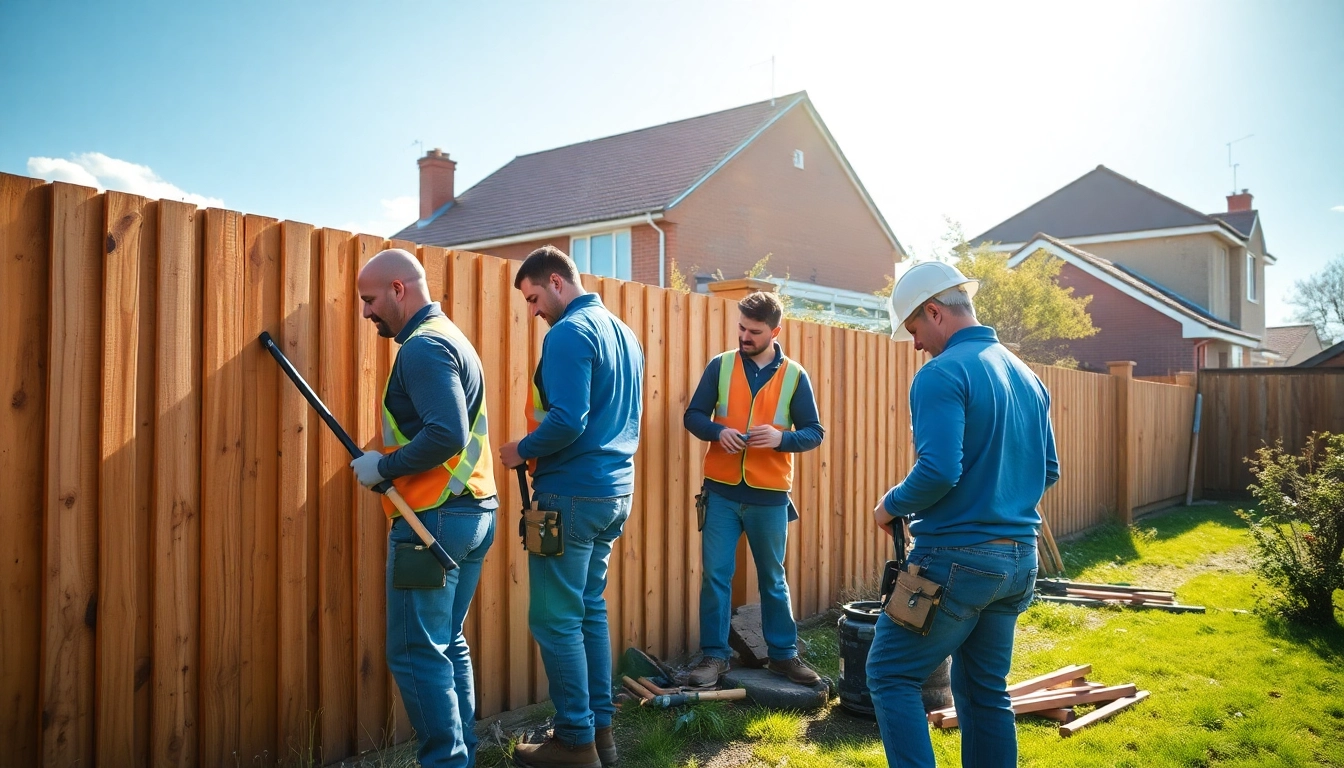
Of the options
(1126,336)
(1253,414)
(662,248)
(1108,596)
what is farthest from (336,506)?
(1126,336)

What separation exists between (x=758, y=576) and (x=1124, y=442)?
9.18 meters

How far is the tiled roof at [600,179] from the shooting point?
71.7 ft

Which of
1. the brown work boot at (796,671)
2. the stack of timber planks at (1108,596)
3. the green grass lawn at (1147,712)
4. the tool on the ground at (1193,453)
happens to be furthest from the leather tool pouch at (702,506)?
the tool on the ground at (1193,453)

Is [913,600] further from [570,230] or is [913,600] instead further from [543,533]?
[570,230]

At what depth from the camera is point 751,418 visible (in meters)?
4.96

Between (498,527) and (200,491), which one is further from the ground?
(200,491)

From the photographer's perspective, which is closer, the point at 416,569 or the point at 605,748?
the point at 416,569

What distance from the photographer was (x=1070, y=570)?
9055 mm

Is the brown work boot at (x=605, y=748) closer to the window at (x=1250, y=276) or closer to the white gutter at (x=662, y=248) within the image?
the white gutter at (x=662, y=248)

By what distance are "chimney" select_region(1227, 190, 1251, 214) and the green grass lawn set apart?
31.1 m

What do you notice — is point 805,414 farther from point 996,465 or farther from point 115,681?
point 115,681

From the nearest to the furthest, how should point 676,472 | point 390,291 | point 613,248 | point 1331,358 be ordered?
point 390,291
point 676,472
point 613,248
point 1331,358

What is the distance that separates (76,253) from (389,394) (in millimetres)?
1106

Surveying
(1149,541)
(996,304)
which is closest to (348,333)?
(1149,541)
